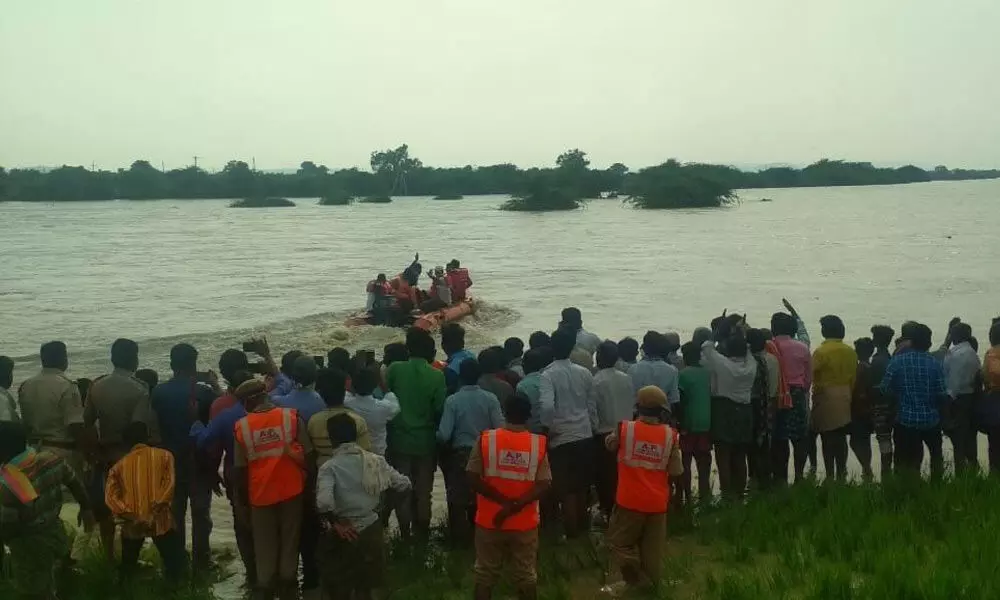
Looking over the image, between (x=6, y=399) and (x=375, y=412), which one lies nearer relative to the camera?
(x=375, y=412)

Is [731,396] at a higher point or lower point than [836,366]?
lower

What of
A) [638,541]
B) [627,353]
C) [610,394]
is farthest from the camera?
[627,353]

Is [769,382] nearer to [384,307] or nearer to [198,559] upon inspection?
[198,559]

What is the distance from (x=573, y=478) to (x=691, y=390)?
1.32 metres

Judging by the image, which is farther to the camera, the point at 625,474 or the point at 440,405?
the point at 440,405

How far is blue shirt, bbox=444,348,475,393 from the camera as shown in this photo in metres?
7.51

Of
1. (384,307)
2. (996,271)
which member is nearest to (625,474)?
(384,307)

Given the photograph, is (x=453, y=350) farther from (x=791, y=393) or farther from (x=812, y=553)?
(x=812, y=553)

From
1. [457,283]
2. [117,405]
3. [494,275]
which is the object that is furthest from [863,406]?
[494,275]

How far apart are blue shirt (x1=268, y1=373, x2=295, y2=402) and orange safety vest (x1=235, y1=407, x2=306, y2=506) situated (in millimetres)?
1185

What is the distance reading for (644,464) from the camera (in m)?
5.68

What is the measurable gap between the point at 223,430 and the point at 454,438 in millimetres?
1602

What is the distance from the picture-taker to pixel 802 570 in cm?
581

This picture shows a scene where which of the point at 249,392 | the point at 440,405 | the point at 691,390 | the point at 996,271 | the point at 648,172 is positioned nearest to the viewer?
the point at 249,392
